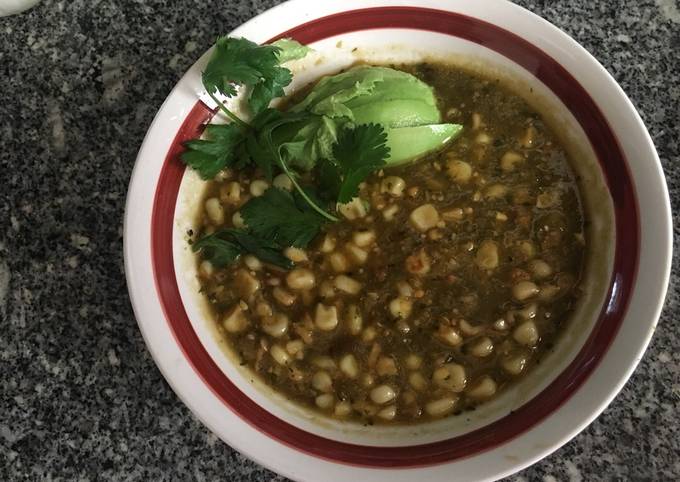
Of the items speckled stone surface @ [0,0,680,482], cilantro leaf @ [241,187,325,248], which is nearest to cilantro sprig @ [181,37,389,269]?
cilantro leaf @ [241,187,325,248]

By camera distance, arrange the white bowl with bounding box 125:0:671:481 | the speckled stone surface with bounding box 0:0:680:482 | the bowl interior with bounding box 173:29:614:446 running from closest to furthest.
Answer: the white bowl with bounding box 125:0:671:481, the bowl interior with bounding box 173:29:614:446, the speckled stone surface with bounding box 0:0:680:482

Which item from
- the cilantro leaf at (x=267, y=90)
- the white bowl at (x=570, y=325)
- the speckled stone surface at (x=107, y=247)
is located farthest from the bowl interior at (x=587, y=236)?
the speckled stone surface at (x=107, y=247)

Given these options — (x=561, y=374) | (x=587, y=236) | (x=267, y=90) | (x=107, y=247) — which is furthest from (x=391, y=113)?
(x=107, y=247)

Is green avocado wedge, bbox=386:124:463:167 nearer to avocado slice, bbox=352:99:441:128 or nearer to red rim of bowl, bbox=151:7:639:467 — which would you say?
avocado slice, bbox=352:99:441:128

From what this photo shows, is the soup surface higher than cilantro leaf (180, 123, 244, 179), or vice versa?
cilantro leaf (180, 123, 244, 179)

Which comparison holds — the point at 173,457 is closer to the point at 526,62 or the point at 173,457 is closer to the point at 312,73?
the point at 312,73

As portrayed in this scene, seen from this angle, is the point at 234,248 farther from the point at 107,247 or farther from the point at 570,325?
the point at 570,325
